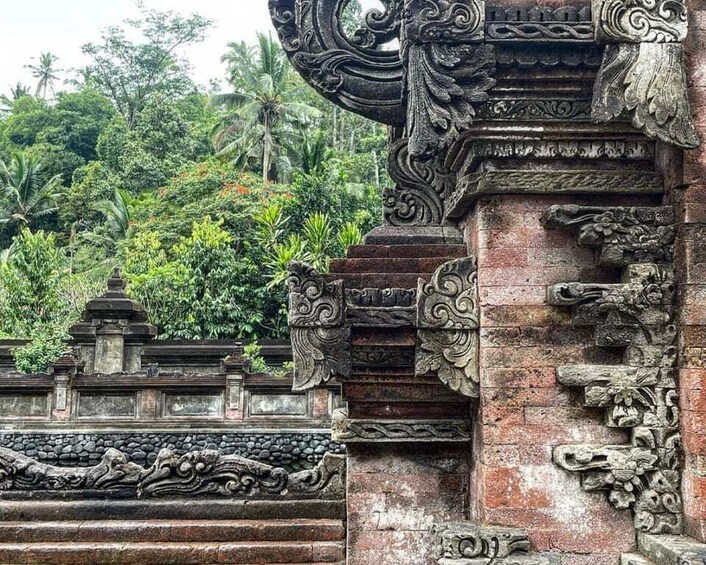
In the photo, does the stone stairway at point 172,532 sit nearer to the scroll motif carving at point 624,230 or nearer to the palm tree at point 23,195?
the scroll motif carving at point 624,230

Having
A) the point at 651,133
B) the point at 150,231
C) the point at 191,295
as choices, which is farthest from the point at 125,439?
the point at 150,231

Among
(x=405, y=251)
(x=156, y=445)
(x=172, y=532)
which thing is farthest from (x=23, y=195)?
(x=405, y=251)

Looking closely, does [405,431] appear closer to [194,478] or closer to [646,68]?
[194,478]

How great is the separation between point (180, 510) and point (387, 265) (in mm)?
2340

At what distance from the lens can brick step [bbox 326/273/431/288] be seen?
14.4ft

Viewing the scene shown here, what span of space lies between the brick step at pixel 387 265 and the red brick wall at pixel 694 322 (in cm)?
142

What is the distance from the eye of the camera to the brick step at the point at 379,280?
14.4 feet

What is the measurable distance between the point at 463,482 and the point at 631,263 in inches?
69.7

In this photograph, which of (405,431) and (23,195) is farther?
(23,195)

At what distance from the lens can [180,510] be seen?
195 inches

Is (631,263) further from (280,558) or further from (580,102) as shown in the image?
(280,558)

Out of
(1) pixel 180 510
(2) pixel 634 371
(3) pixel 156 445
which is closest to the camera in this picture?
(2) pixel 634 371

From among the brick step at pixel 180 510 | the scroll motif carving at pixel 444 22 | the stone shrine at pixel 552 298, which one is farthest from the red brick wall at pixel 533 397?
the brick step at pixel 180 510

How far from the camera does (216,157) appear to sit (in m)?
37.4
